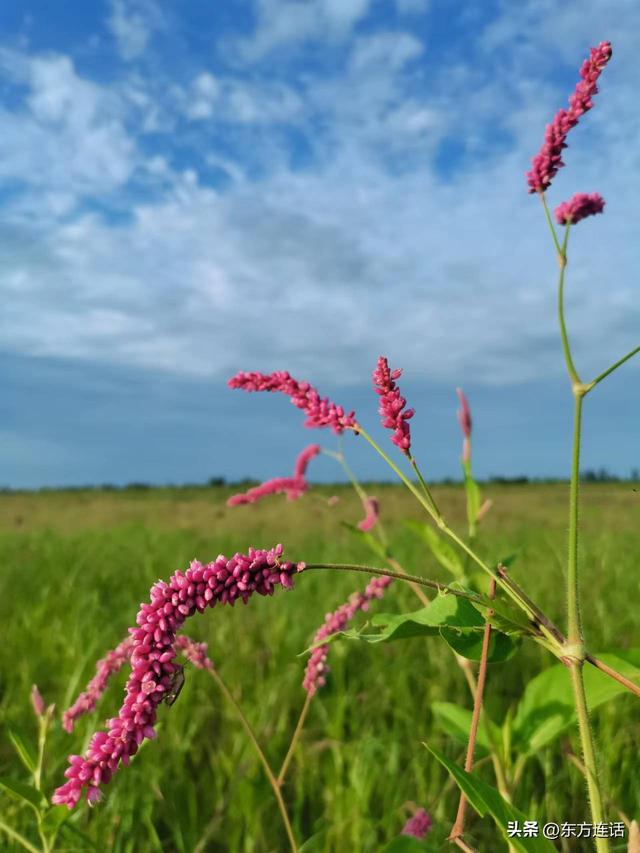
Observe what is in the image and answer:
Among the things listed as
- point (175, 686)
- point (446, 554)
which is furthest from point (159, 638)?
point (446, 554)

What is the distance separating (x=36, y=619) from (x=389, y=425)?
15.2 feet

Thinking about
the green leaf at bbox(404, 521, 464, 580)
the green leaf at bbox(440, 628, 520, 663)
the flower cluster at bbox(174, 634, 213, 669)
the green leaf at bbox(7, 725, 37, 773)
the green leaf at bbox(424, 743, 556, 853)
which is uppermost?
the green leaf at bbox(404, 521, 464, 580)

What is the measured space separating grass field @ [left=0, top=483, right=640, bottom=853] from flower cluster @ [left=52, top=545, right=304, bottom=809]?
0.74m

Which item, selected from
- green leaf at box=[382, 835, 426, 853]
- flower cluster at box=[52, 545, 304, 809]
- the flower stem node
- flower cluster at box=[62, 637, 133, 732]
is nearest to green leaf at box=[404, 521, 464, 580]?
green leaf at box=[382, 835, 426, 853]

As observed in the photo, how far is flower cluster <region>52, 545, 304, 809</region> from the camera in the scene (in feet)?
3.43

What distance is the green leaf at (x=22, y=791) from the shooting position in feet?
4.89

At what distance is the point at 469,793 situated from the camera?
1127mm

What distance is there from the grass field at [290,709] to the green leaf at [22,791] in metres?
0.16

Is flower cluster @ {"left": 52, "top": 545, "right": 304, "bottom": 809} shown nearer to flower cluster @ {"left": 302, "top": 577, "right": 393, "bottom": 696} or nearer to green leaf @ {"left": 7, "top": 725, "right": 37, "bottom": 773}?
green leaf @ {"left": 7, "top": 725, "right": 37, "bottom": 773}

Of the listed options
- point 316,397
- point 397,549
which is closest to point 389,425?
point 316,397

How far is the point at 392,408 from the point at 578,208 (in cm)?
99

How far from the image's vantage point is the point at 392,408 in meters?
1.29

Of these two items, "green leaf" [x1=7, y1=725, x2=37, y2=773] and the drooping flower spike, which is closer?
"green leaf" [x1=7, y1=725, x2=37, y2=773]

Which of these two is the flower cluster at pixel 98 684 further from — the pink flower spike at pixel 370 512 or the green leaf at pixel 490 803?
the green leaf at pixel 490 803
